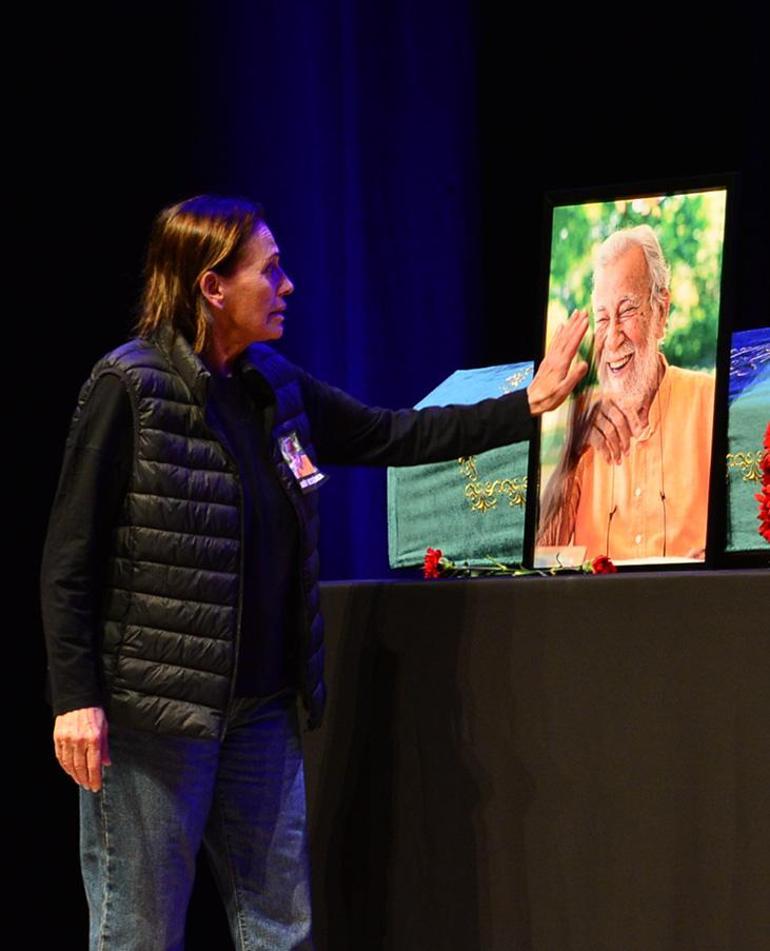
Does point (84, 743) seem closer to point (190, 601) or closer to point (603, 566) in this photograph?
point (190, 601)

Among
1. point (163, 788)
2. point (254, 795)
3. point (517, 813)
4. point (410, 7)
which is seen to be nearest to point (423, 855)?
point (517, 813)

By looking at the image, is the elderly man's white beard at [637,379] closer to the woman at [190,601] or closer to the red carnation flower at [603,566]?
the red carnation flower at [603,566]

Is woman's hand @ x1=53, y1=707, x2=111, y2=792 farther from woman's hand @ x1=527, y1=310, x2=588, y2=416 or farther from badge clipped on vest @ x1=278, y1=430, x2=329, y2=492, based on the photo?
woman's hand @ x1=527, y1=310, x2=588, y2=416

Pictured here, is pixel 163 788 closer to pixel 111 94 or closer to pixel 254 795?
pixel 254 795

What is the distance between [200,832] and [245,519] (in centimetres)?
44

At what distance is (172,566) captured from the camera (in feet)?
6.98

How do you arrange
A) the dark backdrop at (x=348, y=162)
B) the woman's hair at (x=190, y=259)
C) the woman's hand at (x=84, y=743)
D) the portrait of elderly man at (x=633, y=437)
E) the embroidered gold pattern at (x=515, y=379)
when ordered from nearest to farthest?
1. the woman's hand at (x=84, y=743)
2. the woman's hair at (x=190, y=259)
3. the portrait of elderly man at (x=633, y=437)
4. the embroidered gold pattern at (x=515, y=379)
5. the dark backdrop at (x=348, y=162)

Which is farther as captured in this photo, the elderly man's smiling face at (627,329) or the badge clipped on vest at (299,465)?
the elderly man's smiling face at (627,329)

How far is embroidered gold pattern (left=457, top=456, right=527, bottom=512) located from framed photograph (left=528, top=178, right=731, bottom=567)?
176 millimetres

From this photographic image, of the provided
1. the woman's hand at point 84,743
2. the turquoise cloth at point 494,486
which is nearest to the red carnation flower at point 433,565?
the turquoise cloth at point 494,486

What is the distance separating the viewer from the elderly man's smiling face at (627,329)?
2461 millimetres

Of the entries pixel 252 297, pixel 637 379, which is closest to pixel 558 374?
pixel 637 379

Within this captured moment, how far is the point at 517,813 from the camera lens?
236 centimetres

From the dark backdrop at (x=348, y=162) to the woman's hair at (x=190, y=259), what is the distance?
1055mm
